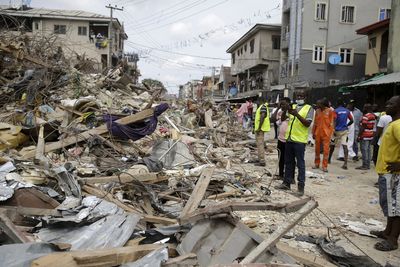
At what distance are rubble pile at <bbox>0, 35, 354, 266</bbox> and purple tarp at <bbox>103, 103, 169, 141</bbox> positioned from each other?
2 centimetres

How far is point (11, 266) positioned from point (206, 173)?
3753mm

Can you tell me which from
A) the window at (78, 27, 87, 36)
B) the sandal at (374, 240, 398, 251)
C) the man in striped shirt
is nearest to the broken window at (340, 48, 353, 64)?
the man in striped shirt

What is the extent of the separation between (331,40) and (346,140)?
24.0 m

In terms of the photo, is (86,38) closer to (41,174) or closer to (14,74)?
(14,74)

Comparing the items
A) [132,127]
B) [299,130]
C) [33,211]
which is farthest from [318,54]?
[33,211]

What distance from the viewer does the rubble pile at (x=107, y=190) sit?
3176mm

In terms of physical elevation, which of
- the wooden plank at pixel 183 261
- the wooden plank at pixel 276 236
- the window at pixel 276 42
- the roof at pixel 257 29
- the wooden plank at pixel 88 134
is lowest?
the wooden plank at pixel 183 261

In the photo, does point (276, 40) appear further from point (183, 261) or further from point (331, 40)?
point (183, 261)

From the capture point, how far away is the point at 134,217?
4.06 metres

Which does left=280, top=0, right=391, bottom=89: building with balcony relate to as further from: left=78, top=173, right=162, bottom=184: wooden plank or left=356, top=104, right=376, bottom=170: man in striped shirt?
left=78, top=173, right=162, bottom=184: wooden plank

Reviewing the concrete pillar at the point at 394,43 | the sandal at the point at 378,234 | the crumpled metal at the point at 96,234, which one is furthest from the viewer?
the concrete pillar at the point at 394,43

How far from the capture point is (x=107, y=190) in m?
5.33

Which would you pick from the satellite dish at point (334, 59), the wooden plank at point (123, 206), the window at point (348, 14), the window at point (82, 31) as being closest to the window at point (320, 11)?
the window at point (348, 14)

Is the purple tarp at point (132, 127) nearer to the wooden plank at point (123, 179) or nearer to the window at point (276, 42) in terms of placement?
the wooden plank at point (123, 179)
